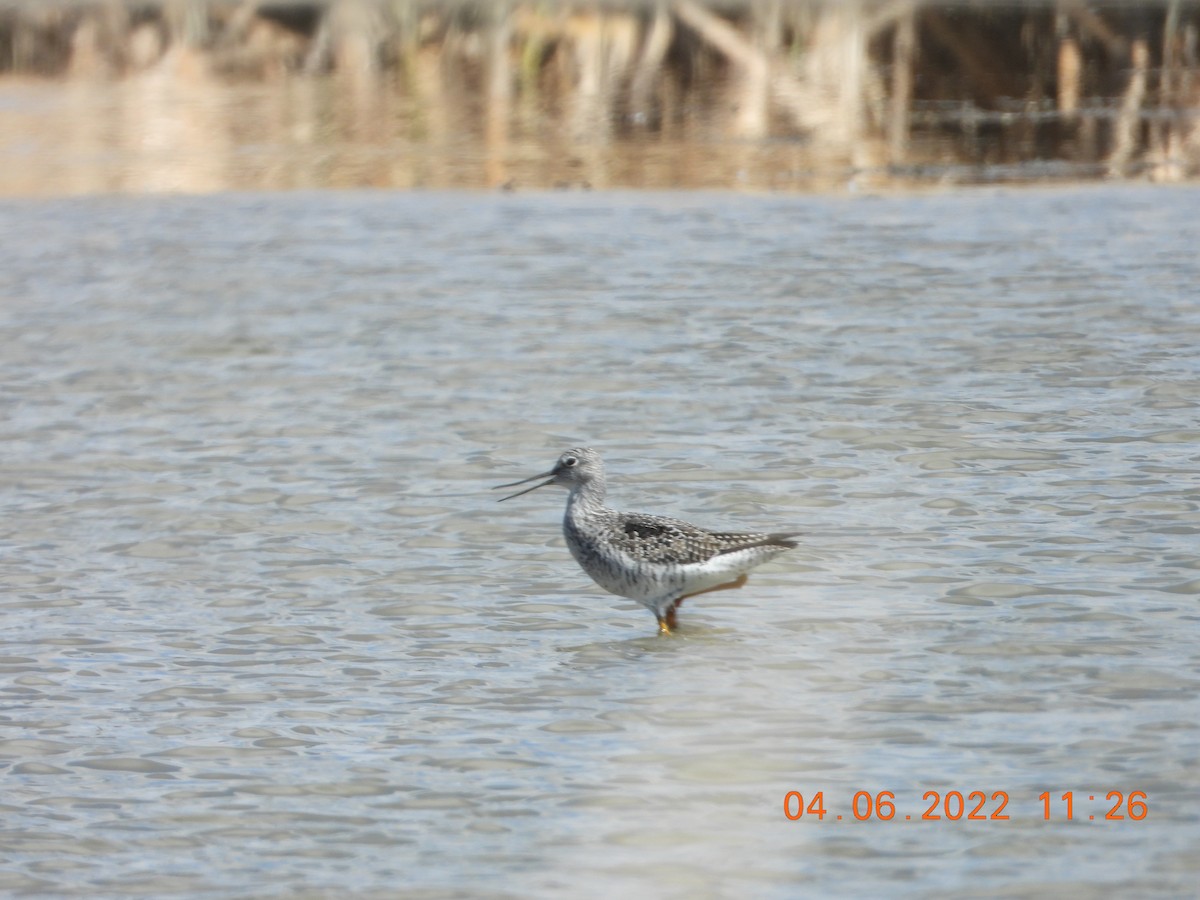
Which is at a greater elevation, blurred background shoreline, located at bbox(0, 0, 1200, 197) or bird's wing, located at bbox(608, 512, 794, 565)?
blurred background shoreline, located at bbox(0, 0, 1200, 197)

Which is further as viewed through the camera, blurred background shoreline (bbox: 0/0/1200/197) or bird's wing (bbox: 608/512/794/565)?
blurred background shoreline (bbox: 0/0/1200/197)

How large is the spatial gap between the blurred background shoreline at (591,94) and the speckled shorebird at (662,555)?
13.3 metres

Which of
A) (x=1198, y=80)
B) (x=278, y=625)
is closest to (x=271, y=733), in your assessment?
(x=278, y=625)

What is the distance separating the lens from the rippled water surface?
6.70m

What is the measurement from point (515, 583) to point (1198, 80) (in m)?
22.6

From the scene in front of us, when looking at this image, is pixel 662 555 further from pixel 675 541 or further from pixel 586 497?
pixel 586 497

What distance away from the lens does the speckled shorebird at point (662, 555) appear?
8.74m

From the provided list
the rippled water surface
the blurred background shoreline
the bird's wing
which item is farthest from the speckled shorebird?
the blurred background shoreline

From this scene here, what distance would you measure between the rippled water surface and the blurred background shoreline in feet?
15.9
